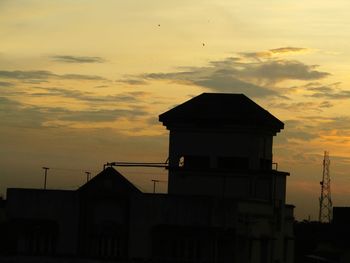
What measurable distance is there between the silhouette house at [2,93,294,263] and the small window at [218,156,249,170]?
2.5 inches

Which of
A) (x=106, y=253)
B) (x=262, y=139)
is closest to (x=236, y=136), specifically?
(x=262, y=139)

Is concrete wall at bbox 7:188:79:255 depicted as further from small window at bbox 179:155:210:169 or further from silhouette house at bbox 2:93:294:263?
small window at bbox 179:155:210:169

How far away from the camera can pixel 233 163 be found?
192 ft

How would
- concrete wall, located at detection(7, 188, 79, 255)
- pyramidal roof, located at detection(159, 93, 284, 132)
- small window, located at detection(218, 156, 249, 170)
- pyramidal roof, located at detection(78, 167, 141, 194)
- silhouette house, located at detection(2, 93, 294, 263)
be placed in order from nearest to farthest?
silhouette house, located at detection(2, 93, 294, 263) → pyramidal roof, located at detection(78, 167, 141, 194) → concrete wall, located at detection(7, 188, 79, 255) → pyramidal roof, located at detection(159, 93, 284, 132) → small window, located at detection(218, 156, 249, 170)

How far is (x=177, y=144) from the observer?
194 ft

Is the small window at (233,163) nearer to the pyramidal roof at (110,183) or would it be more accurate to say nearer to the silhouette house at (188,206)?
the silhouette house at (188,206)

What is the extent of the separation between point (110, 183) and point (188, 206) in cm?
476

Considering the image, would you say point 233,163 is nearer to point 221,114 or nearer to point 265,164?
point 265,164

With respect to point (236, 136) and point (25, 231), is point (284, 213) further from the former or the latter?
point (25, 231)

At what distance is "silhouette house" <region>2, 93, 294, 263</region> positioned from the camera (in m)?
52.0

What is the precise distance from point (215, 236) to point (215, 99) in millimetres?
11487

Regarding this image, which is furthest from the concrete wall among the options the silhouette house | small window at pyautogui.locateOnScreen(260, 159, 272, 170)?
small window at pyautogui.locateOnScreen(260, 159, 272, 170)

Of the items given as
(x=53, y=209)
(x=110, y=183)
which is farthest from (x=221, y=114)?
(x=53, y=209)

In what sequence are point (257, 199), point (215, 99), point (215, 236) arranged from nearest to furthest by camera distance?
point (215, 236), point (257, 199), point (215, 99)
